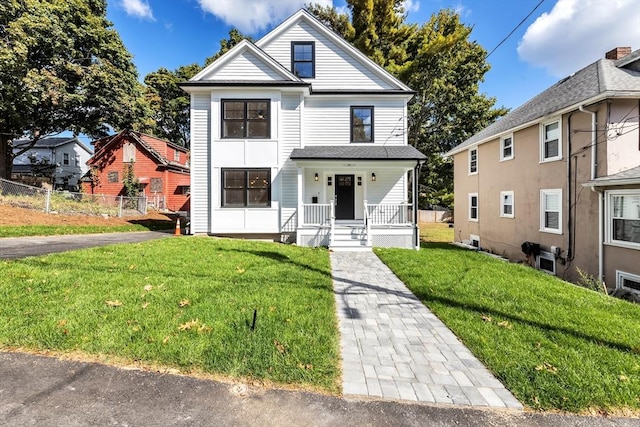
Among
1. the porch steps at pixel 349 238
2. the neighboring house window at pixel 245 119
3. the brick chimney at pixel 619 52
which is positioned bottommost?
the porch steps at pixel 349 238

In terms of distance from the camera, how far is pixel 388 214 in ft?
41.4

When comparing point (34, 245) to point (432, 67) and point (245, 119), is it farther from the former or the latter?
point (432, 67)

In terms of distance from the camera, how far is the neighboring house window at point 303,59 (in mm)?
13539

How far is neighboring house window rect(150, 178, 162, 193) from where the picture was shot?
2508 cm

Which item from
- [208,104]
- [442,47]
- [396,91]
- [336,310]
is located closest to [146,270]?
[336,310]

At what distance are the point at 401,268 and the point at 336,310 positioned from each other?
3.57 meters

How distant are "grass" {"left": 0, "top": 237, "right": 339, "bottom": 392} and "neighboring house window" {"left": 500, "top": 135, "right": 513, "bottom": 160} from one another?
34.7 ft

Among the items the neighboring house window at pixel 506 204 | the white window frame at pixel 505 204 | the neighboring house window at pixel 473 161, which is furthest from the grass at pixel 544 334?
the neighboring house window at pixel 473 161

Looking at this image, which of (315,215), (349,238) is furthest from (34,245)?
(349,238)

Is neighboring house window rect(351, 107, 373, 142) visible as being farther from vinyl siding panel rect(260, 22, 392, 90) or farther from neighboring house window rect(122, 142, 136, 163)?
neighboring house window rect(122, 142, 136, 163)

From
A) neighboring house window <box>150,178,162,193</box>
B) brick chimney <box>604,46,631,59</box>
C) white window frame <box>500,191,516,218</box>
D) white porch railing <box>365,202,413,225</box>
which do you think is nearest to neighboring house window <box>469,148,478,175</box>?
white window frame <box>500,191,516,218</box>

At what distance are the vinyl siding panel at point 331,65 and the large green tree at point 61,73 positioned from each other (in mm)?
13632

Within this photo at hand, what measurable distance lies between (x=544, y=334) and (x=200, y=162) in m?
11.8

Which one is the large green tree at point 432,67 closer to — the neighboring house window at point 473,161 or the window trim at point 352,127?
the neighboring house window at point 473,161
